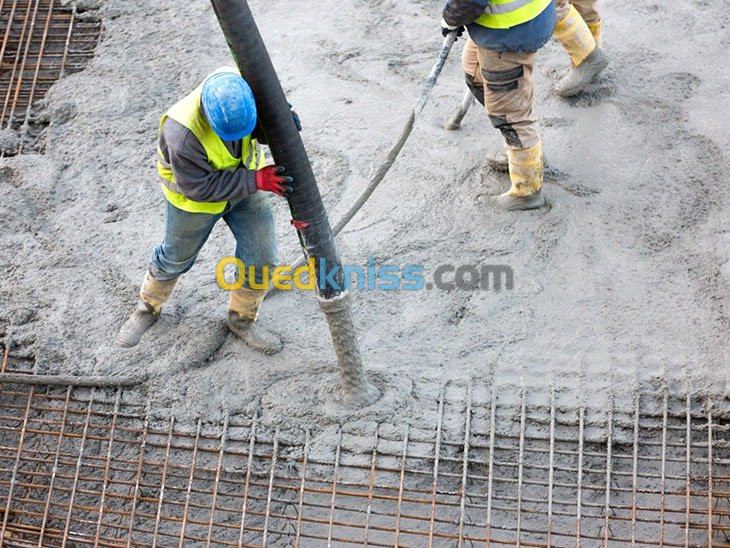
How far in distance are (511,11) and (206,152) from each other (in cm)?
169

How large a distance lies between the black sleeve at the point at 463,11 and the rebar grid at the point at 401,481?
174 centimetres

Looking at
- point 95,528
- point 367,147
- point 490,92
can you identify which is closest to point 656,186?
point 490,92

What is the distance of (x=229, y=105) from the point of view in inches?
125

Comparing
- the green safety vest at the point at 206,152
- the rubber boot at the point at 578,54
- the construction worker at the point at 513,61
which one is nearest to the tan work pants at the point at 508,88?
the construction worker at the point at 513,61

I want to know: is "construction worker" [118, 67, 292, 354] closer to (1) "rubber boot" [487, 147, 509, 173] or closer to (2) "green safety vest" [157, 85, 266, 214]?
(2) "green safety vest" [157, 85, 266, 214]

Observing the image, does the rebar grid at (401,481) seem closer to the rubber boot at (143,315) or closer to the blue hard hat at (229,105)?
the rubber boot at (143,315)

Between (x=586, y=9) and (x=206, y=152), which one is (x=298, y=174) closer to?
(x=206, y=152)

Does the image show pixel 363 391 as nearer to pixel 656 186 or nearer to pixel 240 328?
pixel 240 328

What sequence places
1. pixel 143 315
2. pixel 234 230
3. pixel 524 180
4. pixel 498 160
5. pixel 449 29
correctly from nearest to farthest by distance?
pixel 234 230 → pixel 143 315 → pixel 449 29 → pixel 524 180 → pixel 498 160

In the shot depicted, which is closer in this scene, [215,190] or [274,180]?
[274,180]

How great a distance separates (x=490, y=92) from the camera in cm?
455

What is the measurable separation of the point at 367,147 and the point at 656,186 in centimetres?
164

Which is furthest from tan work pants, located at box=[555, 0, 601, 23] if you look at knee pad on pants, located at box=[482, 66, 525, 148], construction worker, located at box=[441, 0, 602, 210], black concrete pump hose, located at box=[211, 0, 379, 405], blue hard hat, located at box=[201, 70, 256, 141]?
blue hard hat, located at box=[201, 70, 256, 141]

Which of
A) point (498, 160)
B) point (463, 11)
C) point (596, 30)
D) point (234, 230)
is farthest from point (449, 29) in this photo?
point (234, 230)
